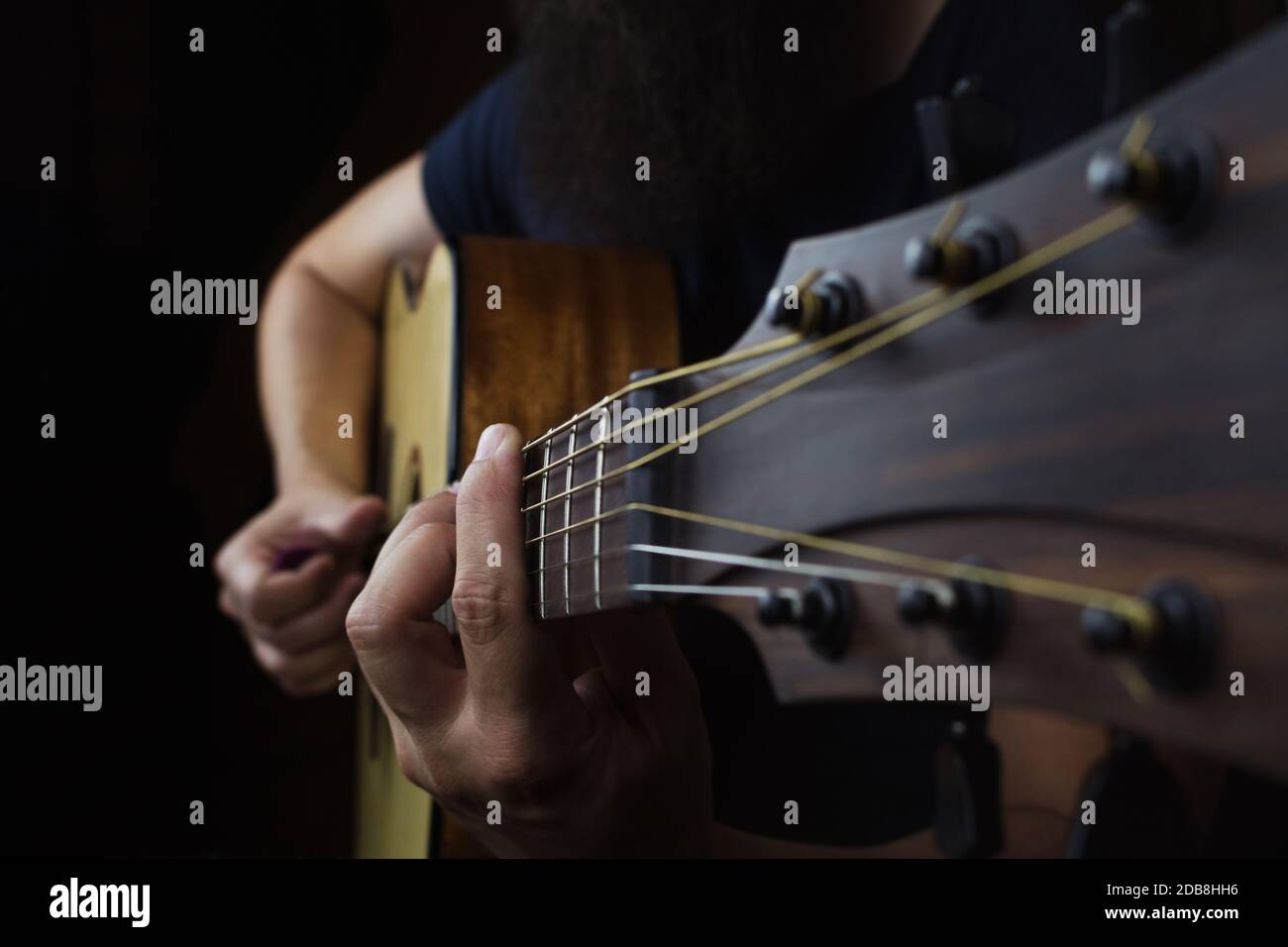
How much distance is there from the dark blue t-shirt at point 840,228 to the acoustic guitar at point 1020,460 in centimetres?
17

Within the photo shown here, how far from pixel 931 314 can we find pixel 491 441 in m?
0.26

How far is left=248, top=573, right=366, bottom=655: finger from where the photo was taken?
906mm

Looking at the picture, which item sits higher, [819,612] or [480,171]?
[480,171]

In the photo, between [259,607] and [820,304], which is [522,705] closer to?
[820,304]

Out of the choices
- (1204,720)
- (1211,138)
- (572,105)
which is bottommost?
(1204,720)

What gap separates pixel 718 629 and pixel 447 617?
5.9 inches

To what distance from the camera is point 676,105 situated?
0.76m

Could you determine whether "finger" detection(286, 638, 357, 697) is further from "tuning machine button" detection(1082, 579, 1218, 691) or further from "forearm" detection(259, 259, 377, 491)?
"tuning machine button" detection(1082, 579, 1218, 691)

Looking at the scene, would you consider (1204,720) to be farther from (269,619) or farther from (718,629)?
(269,619)

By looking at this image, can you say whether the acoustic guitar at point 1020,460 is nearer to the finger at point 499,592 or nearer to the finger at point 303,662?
the finger at point 499,592

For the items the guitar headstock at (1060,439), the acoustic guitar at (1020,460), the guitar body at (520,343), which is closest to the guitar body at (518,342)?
the guitar body at (520,343)

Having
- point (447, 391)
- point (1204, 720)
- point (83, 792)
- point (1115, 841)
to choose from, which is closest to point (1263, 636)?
point (1204, 720)

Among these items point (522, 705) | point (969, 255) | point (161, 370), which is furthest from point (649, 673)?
point (161, 370)
